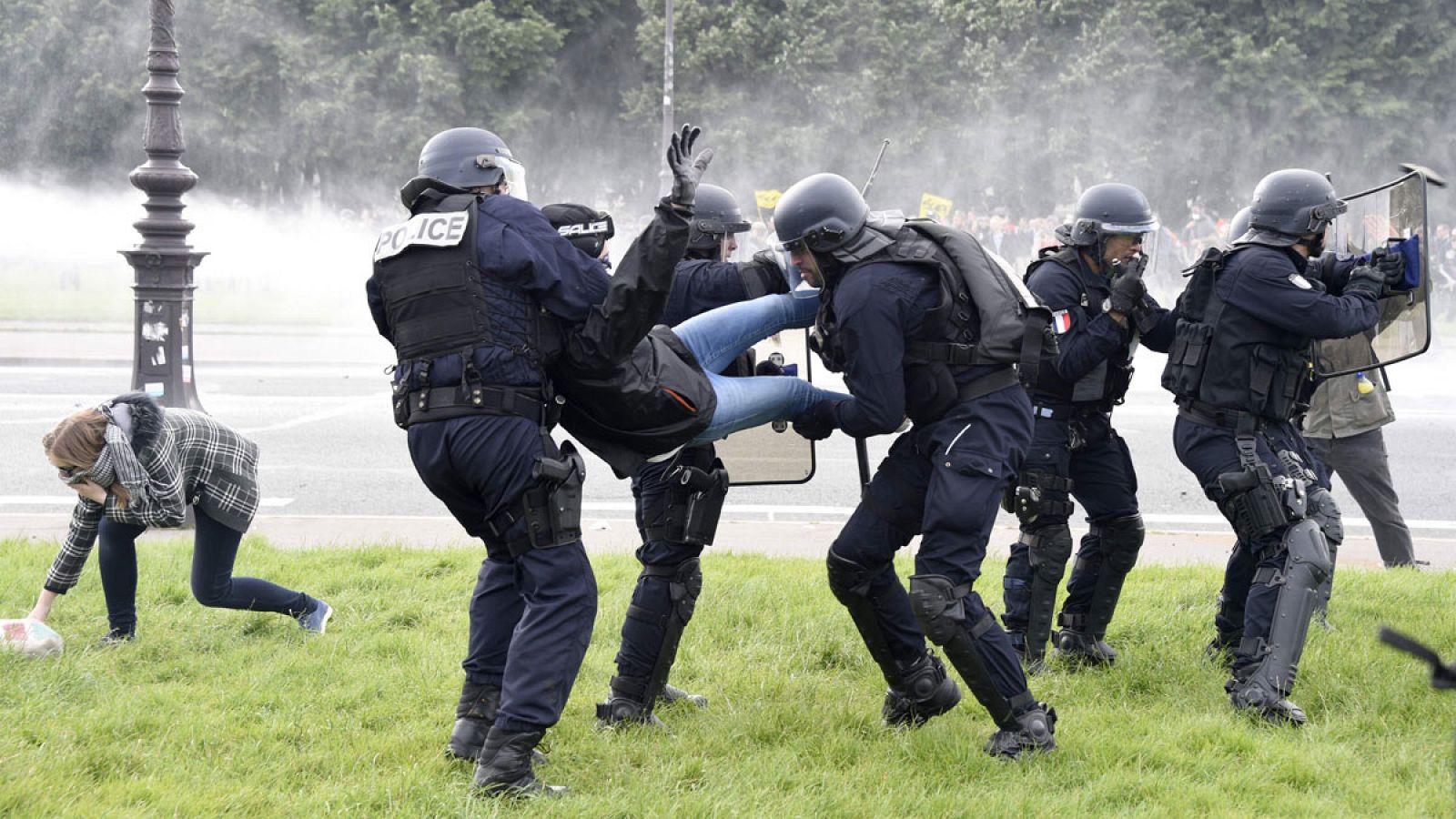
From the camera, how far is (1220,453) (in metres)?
5.12

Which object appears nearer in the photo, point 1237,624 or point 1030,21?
point 1237,624

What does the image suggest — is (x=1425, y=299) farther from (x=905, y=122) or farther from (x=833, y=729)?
(x=905, y=122)

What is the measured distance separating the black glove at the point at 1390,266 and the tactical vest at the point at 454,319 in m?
3.09

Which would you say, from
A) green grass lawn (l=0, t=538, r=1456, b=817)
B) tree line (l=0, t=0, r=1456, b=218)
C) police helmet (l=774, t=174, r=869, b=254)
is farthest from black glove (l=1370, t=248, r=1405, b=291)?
tree line (l=0, t=0, r=1456, b=218)

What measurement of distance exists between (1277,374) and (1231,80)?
23.2 m

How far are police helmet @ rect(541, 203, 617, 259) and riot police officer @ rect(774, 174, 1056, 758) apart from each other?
0.59 metres

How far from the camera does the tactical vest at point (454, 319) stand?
13.3 ft

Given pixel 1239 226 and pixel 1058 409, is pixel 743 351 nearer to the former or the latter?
pixel 1058 409

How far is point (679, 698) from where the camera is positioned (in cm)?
511

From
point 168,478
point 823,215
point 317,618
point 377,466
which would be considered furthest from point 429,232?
point 377,466

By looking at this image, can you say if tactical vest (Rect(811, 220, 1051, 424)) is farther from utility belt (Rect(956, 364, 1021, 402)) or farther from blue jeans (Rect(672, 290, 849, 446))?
blue jeans (Rect(672, 290, 849, 446))

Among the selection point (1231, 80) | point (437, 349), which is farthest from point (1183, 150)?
point (437, 349)

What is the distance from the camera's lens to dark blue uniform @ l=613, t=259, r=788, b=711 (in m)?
4.93

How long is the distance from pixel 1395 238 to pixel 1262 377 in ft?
2.71
